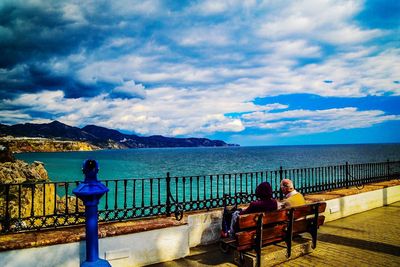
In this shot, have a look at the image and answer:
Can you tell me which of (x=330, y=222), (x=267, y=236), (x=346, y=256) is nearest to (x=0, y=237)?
(x=267, y=236)

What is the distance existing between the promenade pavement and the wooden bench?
42 cm

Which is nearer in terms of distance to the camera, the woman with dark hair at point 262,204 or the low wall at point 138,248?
the low wall at point 138,248

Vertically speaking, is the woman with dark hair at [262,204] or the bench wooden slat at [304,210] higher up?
the woman with dark hair at [262,204]

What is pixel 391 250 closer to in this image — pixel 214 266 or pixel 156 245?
pixel 214 266

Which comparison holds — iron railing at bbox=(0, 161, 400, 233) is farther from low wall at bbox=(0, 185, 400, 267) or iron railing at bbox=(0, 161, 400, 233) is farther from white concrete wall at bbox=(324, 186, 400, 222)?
white concrete wall at bbox=(324, 186, 400, 222)

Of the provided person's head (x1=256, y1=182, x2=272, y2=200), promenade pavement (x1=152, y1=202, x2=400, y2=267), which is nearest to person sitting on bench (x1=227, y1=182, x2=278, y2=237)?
person's head (x1=256, y1=182, x2=272, y2=200)

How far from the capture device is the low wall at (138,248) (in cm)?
475

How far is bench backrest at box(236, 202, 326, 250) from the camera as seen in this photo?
508 cm

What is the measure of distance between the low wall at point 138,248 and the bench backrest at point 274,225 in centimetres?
158

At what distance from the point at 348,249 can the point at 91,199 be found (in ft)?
18.7

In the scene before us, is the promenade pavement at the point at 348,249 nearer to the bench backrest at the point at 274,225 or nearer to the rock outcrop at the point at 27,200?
the bench backrest at the point at 274,225

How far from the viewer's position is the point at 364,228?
8062mm

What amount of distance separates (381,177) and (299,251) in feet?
34.6

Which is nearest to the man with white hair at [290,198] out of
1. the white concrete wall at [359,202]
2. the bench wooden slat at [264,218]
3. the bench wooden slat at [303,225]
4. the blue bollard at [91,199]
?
the bench wooden slat at [303,225]
